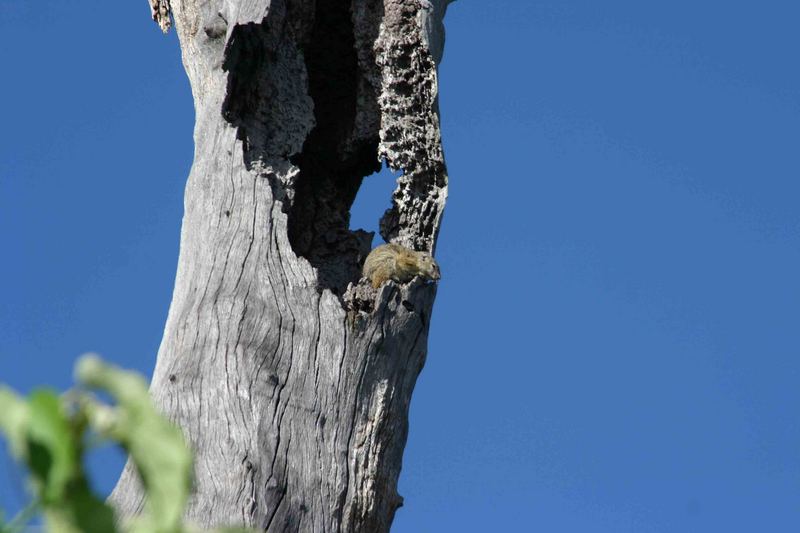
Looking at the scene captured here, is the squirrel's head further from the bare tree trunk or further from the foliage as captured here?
the foliage

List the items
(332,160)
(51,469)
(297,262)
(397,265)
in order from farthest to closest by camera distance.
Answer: (332,160), (397,265), (297,262), (51,469)

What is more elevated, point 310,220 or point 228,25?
point 228,25

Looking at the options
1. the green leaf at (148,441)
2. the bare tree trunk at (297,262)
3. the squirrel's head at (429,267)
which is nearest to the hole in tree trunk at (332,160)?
the bare tree trunk at (297,262)

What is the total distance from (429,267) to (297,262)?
566 mm

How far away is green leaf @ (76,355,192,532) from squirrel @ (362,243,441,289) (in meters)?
3.11

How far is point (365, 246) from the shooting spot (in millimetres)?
4855

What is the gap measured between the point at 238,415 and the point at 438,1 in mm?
2441

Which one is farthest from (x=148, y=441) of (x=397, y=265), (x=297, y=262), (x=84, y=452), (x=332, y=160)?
(x=332, y=160)

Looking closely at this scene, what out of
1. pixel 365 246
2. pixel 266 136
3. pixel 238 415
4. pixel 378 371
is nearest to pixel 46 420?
pixel 238 415

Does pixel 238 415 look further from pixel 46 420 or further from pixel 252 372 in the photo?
pixel 46 420

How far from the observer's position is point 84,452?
948mm

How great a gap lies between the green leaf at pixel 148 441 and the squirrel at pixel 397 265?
311cm

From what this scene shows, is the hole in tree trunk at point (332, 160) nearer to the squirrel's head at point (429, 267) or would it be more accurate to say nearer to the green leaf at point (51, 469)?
the squirrel's head at point (429, 267)

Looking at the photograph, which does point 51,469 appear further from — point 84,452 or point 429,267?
point 429,267
